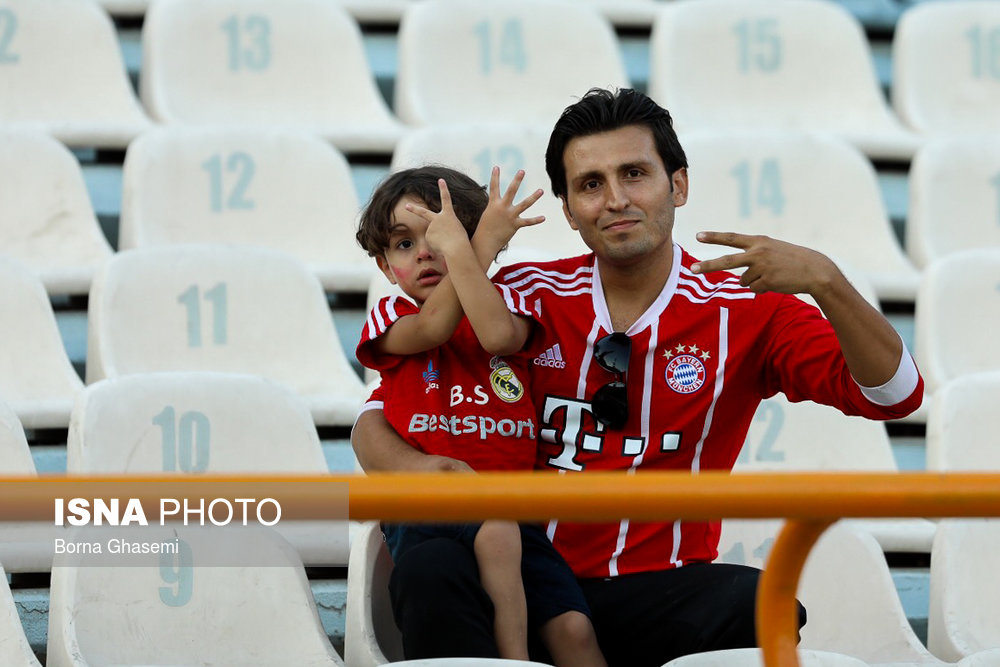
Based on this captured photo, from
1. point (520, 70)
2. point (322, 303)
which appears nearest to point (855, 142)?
point (520, 70)

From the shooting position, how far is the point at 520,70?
294cm

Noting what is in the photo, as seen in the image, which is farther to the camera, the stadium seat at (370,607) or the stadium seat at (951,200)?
the stadium seat at (951,200)

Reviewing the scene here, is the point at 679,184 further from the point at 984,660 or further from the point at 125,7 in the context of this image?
the point at 125,7

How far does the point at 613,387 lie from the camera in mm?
1460

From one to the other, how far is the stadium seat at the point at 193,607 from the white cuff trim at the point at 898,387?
67cm

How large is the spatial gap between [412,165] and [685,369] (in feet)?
3.17

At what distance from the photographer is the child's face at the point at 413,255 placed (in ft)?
4.95

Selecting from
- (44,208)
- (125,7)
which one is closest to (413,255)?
(44,208)

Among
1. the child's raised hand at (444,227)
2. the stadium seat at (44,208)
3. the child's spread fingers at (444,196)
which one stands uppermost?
the child's spread fingers at (444,196)

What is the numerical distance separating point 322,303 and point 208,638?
777 millimetres

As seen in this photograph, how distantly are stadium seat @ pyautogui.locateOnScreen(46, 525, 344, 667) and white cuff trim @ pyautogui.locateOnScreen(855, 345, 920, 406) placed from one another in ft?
2.19

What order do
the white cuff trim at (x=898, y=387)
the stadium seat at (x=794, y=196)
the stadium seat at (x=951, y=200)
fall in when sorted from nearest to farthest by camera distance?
the white cuff trim at (x=898, y=387) < the stadium seat at (x=794, y=196) < the stadium seat at (x=951, y=200)

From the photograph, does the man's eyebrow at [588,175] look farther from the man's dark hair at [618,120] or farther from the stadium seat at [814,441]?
the stadium seat at [814,441]

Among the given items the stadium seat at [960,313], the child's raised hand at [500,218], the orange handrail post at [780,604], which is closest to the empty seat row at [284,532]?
the child's raised hand at [500,218]
